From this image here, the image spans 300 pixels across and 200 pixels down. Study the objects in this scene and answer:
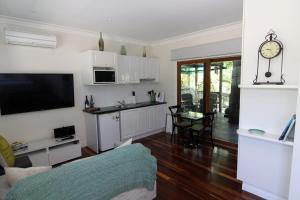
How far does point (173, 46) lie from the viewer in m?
4.67

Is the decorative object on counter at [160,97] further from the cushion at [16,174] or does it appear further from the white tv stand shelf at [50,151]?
the cushion at [16,174]

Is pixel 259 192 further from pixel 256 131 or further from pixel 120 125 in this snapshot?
pixel 120 125

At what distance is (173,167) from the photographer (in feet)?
10.1

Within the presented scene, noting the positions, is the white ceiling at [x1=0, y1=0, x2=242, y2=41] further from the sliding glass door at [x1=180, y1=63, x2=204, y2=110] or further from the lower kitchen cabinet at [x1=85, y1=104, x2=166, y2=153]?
the lower kitchen cabinet at [x1=85, y1=104, x2=166, y2=153]

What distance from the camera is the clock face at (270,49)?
1964 mm

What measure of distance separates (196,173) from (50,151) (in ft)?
8.35

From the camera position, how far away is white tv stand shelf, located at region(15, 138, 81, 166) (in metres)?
2.95

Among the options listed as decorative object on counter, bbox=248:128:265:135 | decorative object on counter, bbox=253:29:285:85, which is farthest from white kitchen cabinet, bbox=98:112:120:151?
decorative object on counter, bbox=253:29:285:85

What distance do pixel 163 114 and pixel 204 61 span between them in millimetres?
1820

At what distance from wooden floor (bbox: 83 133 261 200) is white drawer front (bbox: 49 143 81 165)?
0.33 m

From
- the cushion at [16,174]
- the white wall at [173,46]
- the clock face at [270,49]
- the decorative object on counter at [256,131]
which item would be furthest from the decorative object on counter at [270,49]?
the cushion at [16,174]

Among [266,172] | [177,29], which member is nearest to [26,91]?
[177,29]

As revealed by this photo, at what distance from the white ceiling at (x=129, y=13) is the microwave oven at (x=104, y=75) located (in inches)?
33.4

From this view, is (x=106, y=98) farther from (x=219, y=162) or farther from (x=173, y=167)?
(x=219, y=162)
